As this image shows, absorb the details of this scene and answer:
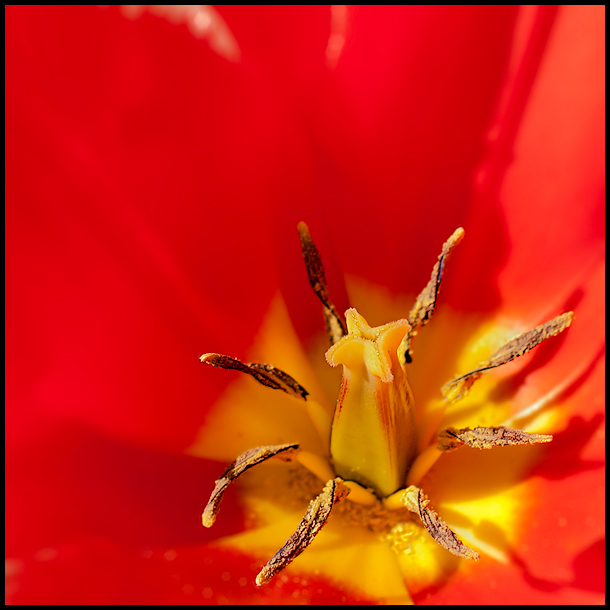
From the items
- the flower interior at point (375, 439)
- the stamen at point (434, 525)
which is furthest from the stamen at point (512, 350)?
the stamen at point (434, 525)

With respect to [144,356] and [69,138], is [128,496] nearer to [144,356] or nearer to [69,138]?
[144,356]

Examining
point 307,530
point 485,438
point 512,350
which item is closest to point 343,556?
point 307,530

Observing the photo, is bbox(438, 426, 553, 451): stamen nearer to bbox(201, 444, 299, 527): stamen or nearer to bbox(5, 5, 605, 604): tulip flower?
bbox(5, 5, 605, 604): tulip flower

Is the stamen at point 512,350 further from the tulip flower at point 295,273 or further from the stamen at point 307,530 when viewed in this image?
the stamen at point 307,530

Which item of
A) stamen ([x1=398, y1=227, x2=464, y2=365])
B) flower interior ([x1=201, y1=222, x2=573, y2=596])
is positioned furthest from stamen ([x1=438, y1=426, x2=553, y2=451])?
stamen ([x1=398, y1=227, x2=464, y2=365])

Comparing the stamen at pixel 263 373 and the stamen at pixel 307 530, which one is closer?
the stamen at pixel 307 530

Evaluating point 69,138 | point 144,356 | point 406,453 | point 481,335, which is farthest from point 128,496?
point 481,335
